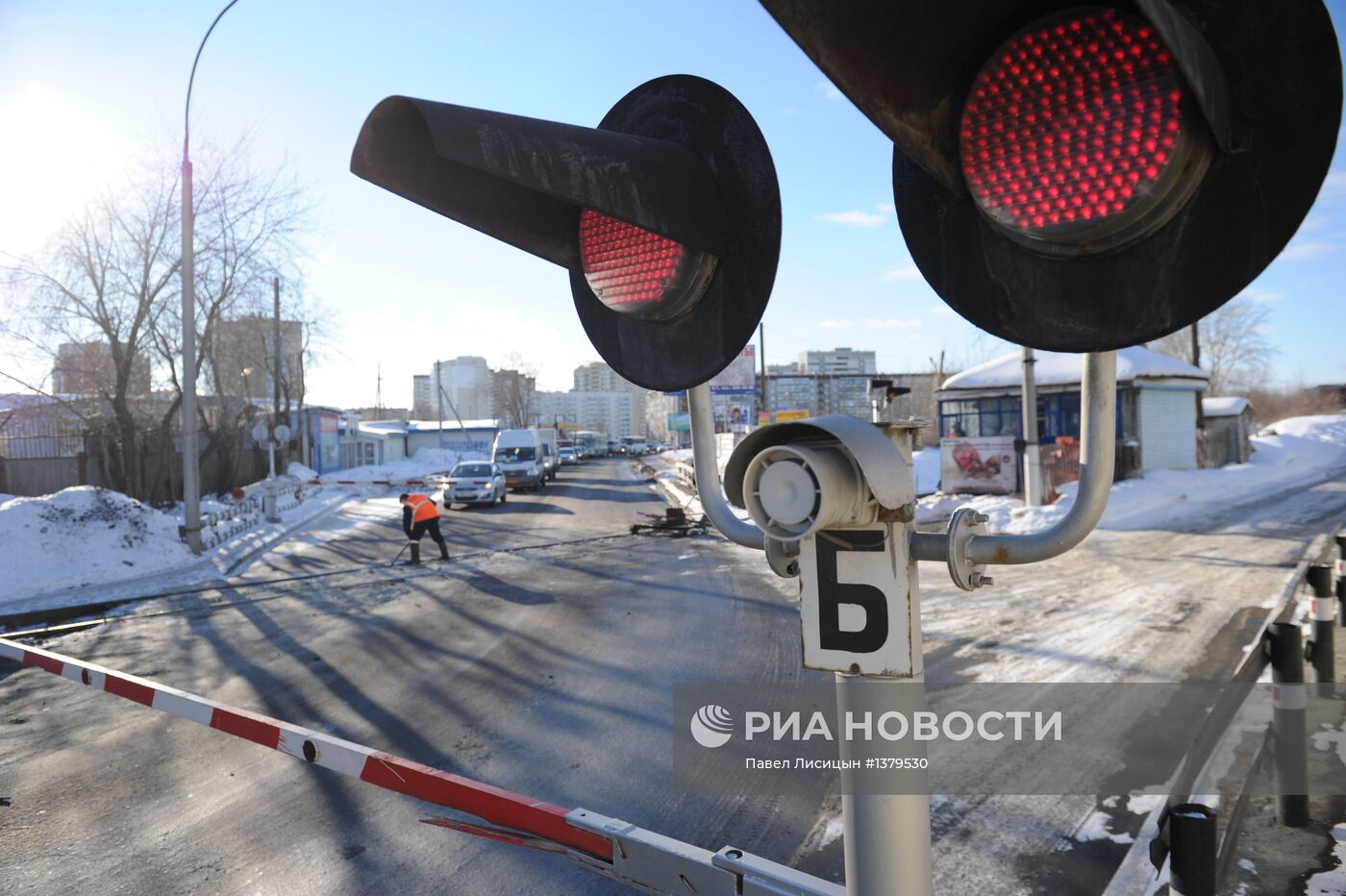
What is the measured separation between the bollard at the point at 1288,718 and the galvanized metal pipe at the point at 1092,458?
12.4 ft

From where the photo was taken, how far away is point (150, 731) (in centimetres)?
607

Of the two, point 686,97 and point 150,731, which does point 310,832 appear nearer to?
point 150,731

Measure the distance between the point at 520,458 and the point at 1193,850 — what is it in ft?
108

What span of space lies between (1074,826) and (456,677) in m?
5.17

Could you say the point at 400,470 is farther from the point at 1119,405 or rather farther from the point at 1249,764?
the point at 1249,764

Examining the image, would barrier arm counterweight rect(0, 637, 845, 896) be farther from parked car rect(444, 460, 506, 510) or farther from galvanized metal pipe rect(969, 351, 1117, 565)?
parked car rect(444, 460, 506, 510)

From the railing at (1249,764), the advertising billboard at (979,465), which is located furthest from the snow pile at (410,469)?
the railing at (1249,764)

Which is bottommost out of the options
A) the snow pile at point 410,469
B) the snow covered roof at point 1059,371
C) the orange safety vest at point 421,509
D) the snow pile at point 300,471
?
the snow pile at point 410,469

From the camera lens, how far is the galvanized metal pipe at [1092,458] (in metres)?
1.26

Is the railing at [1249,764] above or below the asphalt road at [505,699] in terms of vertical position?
above

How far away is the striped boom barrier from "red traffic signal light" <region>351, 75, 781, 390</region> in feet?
5.68

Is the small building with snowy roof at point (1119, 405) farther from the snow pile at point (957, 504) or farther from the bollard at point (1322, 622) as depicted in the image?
the bollard at point (1322, 622)

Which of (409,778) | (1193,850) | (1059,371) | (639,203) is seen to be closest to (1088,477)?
(639,203)

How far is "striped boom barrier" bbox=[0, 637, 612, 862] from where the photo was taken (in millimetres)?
2775
